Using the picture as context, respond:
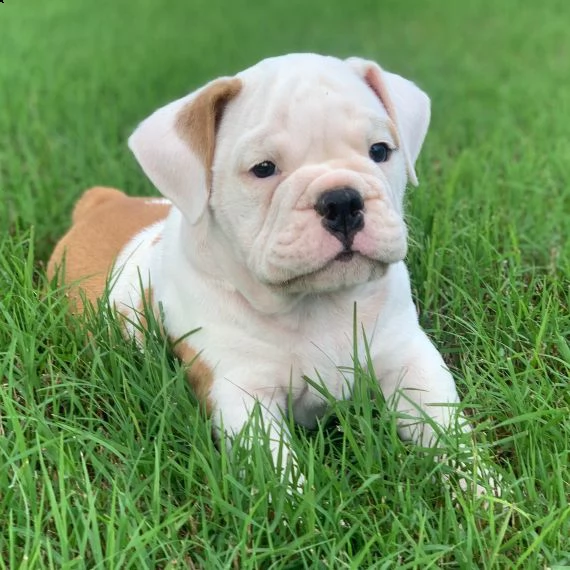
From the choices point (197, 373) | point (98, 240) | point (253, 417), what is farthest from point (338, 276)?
point (98, 240)

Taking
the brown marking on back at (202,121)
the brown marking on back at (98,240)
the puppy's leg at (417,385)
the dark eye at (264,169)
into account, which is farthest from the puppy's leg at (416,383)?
the brown marking on back at (98,240)

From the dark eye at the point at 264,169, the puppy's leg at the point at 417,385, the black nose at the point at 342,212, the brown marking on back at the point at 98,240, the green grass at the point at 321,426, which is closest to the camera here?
the green grass at the point at 321,426

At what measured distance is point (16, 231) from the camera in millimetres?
3875

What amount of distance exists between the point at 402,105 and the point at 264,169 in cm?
54

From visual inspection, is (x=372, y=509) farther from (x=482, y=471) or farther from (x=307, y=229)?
(x=307, y=229)

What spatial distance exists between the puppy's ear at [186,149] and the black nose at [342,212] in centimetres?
40

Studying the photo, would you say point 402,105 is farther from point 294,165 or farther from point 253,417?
point 253,417

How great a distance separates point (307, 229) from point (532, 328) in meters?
1.09

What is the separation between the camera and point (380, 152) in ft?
8.02

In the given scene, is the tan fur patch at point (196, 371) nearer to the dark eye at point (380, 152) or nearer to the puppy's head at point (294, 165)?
the puppy's head at point (294, 165)

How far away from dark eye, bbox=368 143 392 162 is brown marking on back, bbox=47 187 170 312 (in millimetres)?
1200

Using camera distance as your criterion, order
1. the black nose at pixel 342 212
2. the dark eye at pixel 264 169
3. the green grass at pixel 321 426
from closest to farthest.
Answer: the green grass at pixel 321 426
the black nose at pixel 342 212
the dark eye at pixel 264 169

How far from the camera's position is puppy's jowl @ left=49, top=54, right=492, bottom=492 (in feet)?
7.37

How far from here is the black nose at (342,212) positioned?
218 centimetres
